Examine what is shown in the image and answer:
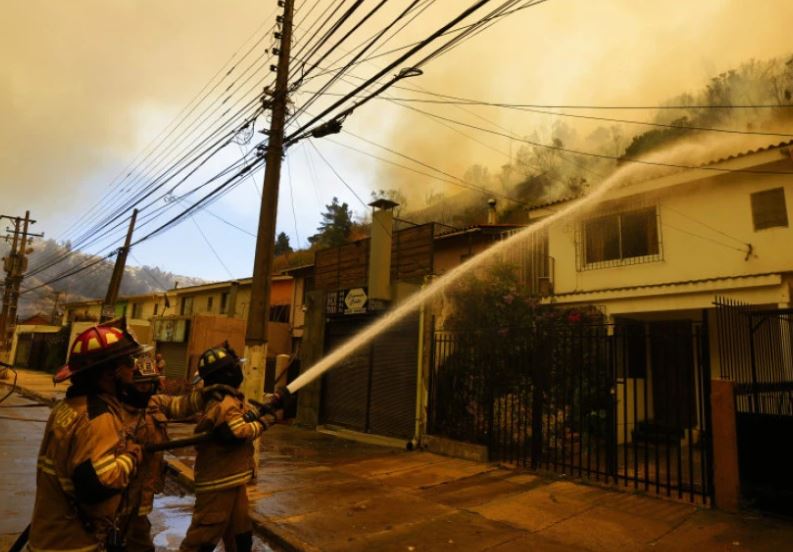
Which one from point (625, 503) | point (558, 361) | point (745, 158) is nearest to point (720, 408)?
point (625, 503)

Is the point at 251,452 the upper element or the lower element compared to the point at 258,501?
upper

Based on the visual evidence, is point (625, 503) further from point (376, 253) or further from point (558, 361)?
point (376, 253)

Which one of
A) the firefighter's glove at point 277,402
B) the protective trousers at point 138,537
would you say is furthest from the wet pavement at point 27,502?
the firefighter's glove at point 277,402

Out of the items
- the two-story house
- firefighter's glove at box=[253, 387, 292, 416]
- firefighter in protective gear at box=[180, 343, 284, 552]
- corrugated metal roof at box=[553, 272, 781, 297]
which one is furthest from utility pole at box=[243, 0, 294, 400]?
corrugated metal roof at box=[553, 272, 781, 297]

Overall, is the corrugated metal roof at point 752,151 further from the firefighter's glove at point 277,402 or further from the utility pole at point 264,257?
A: the firefighter's glove at point 277,402

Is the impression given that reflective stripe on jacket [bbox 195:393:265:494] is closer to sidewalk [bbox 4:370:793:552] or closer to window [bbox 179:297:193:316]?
sidewalk [bbox 4:370:793:552]

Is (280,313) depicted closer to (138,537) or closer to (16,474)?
(16,474)

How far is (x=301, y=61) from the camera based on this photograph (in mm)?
9633

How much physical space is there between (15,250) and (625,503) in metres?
44.4

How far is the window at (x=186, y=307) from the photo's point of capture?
3453 cm

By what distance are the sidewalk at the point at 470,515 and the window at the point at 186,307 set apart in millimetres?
28082

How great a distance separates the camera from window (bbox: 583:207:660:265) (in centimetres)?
1250

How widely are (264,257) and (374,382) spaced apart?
4649mm

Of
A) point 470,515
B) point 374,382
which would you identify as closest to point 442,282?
point 374,382
